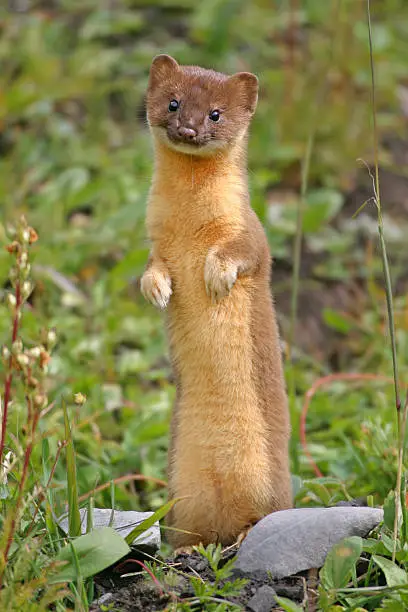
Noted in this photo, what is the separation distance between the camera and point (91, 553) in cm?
293

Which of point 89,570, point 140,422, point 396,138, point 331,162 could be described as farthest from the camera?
point 396,138

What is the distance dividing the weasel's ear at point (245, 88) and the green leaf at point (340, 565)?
164 cm

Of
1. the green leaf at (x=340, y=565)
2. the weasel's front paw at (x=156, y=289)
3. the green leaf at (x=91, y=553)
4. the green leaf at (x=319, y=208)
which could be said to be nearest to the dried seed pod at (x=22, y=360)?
the green leaf at (x=91, y=553)

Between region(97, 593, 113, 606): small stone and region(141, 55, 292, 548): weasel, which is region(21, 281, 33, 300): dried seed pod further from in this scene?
region(97, 593, 113, 606): small stone

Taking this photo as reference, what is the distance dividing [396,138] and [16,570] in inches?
234

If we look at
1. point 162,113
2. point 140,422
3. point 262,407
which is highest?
point 162,113

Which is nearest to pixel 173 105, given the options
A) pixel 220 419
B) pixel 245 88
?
pixel 245 88

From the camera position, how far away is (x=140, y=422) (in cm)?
496

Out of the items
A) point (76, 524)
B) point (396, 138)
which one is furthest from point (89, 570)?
point (396, 138)

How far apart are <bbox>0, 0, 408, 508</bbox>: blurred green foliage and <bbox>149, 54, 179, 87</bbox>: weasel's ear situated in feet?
3.37

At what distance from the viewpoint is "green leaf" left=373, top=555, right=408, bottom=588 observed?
303cm

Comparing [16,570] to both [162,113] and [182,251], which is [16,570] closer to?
[182,251]

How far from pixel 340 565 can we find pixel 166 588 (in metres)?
0.55

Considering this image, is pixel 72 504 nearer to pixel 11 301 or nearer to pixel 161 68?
pixel 11 301
